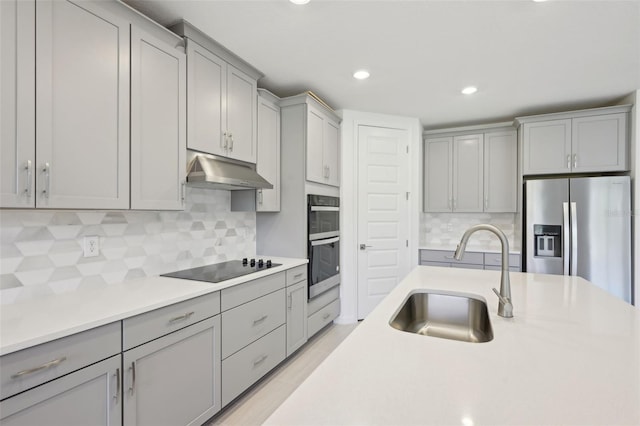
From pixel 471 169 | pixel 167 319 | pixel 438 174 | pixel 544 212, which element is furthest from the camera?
pixel 438 174

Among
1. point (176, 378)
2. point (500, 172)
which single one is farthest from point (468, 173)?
point (176, 378)

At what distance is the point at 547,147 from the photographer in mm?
3514

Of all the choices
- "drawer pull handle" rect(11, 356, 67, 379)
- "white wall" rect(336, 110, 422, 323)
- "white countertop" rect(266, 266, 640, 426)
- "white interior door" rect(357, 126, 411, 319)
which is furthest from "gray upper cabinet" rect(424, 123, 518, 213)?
"drawer pull handle" rect(11, 356, 67, 379)

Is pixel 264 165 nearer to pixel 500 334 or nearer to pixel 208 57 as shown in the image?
pixel 208 57

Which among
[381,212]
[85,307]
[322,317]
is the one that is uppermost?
[381,212]

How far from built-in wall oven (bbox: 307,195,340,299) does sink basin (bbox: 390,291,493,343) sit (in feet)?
4.56

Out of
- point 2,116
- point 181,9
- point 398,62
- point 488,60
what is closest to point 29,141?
point 2,116

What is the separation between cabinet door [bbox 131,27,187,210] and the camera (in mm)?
1726

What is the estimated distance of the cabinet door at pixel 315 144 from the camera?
295cm

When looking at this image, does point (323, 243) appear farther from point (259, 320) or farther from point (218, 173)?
point (218, 173)

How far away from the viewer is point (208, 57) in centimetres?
216

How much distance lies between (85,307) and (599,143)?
15.0ft

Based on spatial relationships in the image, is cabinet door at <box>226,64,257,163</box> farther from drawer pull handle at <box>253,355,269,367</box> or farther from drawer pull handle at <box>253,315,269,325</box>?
drawer pull handle at <box>253,355,269,367</box>

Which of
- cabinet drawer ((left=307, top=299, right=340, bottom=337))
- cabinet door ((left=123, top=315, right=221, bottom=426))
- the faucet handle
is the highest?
the faucet handle
